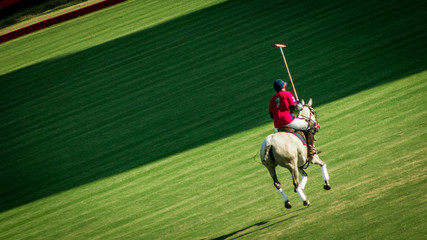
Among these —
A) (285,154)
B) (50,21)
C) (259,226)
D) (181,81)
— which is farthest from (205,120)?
(50,21)

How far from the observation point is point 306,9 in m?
24.5

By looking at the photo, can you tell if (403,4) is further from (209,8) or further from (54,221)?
(54,221)

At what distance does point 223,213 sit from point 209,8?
18.1 meters

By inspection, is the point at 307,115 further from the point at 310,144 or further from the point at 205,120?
the point at 205,120

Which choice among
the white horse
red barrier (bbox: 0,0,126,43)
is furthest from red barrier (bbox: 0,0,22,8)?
the white horse

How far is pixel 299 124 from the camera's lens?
10062mm

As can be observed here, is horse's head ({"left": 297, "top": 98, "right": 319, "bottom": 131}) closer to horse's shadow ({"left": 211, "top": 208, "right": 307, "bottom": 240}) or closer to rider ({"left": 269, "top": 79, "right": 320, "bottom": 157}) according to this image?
rider ({"left": 269, "top": 79, "right": 320, "bottom": 157})

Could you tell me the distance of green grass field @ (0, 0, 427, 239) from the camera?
10.4 metres

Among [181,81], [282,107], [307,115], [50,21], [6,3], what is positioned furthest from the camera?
[6,3]

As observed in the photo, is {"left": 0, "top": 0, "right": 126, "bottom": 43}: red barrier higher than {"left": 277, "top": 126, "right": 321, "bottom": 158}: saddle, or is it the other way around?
{"left": 0, "top": 0, "right": 126, "bottom": 43}: red barrier

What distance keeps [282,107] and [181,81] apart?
12.4 metres

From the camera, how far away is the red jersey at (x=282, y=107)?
9.92 m

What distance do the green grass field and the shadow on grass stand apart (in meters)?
0.08

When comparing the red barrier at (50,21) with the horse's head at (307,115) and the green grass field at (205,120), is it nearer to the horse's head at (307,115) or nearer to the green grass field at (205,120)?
the green grass field at (205,120)
